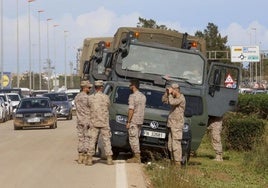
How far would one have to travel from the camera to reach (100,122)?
610 inches

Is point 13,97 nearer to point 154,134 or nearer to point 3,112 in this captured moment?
point 3,112

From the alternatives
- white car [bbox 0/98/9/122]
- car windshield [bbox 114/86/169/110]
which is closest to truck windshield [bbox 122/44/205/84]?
car windshield [bbox 114/86/169/110]

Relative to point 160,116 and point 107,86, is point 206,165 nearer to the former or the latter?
point 160,116

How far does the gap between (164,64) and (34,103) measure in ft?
56.5

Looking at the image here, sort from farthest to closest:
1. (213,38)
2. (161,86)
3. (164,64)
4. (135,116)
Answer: (213,38) < (164,64) < (161,86) < (135,116)

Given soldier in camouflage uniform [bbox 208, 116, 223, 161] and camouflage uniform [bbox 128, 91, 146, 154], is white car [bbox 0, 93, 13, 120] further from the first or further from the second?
camouflage uniform [bbox 128, 91, 146, 154]

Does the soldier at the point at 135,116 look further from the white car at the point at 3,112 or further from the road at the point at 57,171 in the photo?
the white car at the point at 3,112

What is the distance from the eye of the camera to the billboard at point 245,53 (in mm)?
59250

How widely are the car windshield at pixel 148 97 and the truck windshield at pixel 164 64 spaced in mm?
935

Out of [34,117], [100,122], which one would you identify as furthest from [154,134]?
[34,117]

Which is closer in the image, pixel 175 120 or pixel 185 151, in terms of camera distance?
pixel 175 120

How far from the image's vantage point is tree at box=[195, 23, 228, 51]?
7956 centimetres

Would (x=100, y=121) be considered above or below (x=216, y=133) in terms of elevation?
above

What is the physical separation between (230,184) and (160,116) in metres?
3.59
